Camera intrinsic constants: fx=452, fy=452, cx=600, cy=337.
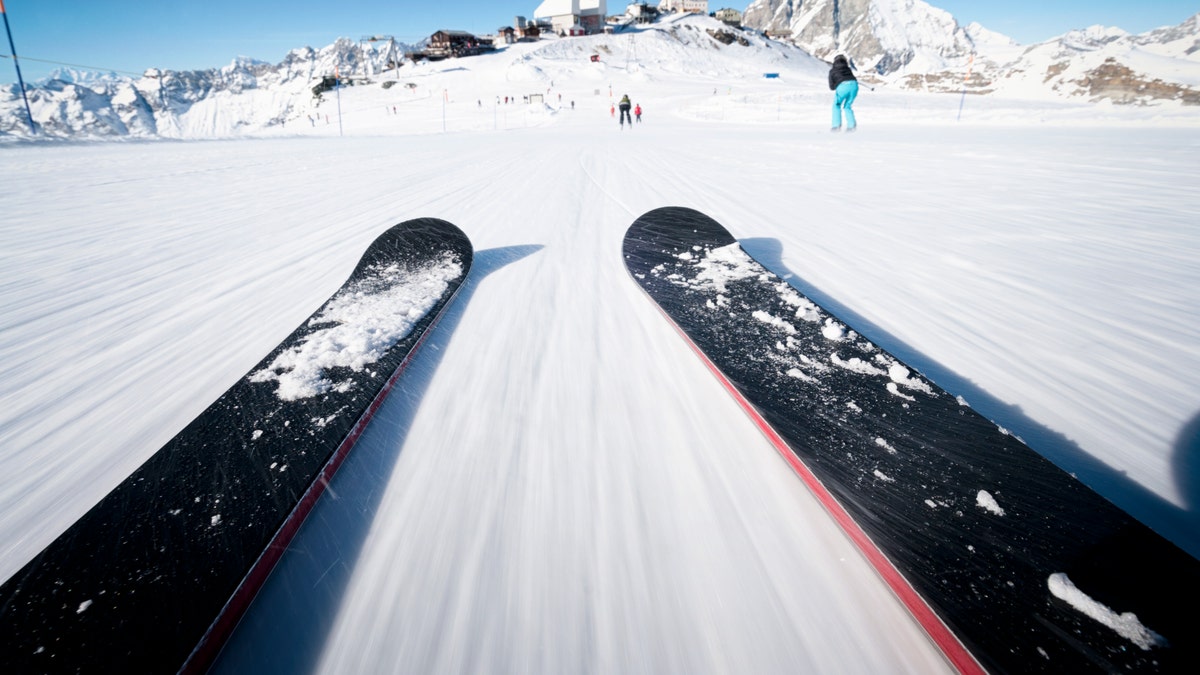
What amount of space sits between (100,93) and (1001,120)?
10873 inches

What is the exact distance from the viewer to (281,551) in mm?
1110

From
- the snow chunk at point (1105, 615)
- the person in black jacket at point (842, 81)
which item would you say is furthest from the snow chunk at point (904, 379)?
the person in black jacket at point (842, 81)

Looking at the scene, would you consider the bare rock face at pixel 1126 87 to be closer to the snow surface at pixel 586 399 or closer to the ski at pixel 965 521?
the snow surface at pixel 586 399

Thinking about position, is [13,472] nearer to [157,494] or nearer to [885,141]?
[157,494]

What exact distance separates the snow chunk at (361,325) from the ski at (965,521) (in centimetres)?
143

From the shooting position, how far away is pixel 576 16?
236 feet

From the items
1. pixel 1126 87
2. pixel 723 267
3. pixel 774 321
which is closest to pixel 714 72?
pixel 1126 87

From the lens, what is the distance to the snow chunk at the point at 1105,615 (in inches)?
30.9

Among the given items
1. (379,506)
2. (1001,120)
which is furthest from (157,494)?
(1001,120)

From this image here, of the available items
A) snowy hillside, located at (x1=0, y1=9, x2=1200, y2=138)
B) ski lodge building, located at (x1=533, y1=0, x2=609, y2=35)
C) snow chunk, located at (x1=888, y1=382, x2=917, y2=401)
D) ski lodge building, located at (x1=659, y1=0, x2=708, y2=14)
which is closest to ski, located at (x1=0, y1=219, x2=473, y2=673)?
snow chunk, located at (x1=888, y1=382, x2=917, y2=401)

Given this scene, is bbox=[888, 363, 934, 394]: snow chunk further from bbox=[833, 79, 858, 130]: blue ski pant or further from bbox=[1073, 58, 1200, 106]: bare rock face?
bbox=[1073, 58, 1200, 106]: bare rock face

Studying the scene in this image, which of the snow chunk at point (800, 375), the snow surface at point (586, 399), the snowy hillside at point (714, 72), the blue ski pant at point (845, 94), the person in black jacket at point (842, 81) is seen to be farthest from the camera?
the snowy hillside at point (714, 72)

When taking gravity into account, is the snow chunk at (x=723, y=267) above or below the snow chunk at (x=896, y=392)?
above

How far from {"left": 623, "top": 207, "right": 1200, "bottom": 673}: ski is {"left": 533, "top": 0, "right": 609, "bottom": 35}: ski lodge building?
83.5 metres
